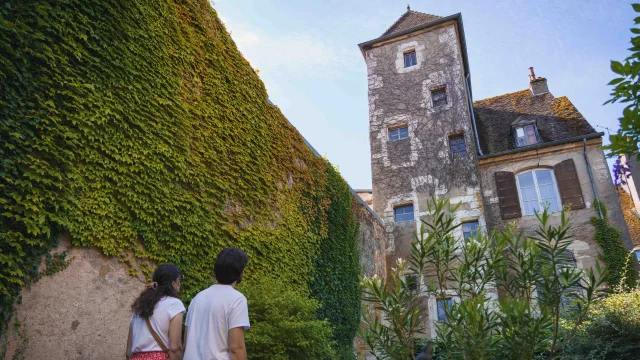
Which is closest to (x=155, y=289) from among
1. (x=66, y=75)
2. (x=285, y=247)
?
(x=66, y=75)

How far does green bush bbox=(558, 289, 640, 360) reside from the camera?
6.60 m

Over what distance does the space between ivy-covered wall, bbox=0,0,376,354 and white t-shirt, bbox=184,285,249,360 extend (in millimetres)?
1735

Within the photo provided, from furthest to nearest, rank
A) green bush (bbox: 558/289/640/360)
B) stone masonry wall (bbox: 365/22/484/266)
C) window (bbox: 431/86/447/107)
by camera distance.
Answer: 1. window (bbox: 431/86/447/107)
2. stone masonry wall (bbox: 365/22/484/266)
3. green bush (bbox: 558/289/640/360)

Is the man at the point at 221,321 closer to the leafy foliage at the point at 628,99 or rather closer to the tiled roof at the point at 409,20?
the leafy foliage at the point at 628,99

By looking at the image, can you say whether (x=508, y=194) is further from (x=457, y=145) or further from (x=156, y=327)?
(x=156, y=327)

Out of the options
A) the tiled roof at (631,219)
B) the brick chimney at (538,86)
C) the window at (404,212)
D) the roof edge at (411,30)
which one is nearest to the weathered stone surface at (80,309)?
the window at (404,212)

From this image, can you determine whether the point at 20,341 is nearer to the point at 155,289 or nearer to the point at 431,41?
the point at 155,289

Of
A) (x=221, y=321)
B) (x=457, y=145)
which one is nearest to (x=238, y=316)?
(x=221, y=321)

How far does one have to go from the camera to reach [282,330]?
4.36 metres

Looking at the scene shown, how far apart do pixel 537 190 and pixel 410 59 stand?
689 centimetres

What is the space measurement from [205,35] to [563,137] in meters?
12.8

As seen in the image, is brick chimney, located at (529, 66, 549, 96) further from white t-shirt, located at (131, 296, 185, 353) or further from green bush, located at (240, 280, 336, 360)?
white t-shirt, located at (131, 296, 185, 353)

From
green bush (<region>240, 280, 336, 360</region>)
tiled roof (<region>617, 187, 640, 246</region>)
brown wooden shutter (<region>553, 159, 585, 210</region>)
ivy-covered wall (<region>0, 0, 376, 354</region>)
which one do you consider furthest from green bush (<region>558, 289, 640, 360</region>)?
tiled roof (<region>617, 187, 640, 246</region>)

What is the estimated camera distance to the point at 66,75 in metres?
4.02
